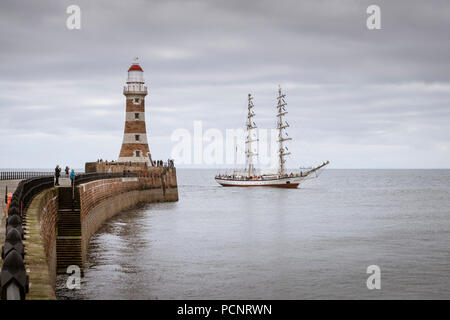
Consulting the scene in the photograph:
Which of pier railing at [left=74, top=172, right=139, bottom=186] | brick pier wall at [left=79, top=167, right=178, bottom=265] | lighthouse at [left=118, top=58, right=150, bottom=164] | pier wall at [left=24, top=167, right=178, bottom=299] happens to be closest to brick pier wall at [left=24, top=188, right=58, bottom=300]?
pier wall at [left=24, top=167, right=178, bottom=299]

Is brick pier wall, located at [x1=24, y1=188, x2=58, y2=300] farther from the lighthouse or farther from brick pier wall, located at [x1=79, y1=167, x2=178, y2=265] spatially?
the lighthouse

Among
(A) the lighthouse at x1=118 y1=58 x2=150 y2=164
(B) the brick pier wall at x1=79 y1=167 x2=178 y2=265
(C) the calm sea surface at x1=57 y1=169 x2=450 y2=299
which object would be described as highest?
(A) the lighthouse at x1=118 y1=58 x2=150 y2=164

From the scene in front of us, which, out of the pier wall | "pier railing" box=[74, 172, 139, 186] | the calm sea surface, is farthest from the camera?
"pier railing" box=[74, 172, 139, 186]

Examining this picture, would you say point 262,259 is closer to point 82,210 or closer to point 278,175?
point 82,210

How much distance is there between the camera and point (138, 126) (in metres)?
62.9

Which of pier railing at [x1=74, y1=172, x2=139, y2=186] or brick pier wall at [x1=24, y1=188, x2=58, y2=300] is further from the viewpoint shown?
pier railing at [x1=74, y1=172, x2=139, y2=186]

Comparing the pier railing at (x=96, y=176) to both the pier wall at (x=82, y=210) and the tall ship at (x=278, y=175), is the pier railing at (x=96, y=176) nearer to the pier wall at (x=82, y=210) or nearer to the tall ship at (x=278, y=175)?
the pier wall at (x=82, y=210)

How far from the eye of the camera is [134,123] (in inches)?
2474

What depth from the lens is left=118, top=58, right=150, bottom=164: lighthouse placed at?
62.9m

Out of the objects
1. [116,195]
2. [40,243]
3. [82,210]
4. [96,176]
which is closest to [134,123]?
[116,195]

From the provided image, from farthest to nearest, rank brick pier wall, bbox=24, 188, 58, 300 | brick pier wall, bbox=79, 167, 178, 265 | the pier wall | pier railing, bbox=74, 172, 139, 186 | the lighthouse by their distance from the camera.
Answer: the lighthouse → pier railing, bbox=74, 172, 139, 186 → brick pier wall, bbox=79, 167, 178, 265 → the pier wall → brick pier wall, bbox=24, 188, 58, 300

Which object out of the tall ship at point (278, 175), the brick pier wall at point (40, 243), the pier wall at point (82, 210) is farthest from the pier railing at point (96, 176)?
the tall ship at point (278, 175)
